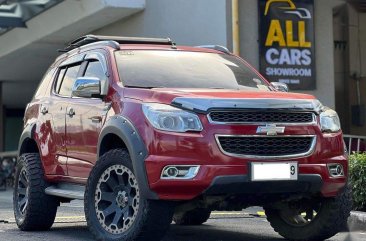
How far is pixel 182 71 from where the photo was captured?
7309 mm

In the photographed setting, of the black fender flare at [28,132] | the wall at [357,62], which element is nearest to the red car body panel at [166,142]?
the black fender flare at [28,132]

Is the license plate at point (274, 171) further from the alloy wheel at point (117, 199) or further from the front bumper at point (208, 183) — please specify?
the alloy wheel at point (117, 199)

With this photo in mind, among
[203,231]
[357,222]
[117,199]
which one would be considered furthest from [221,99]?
[357,222]

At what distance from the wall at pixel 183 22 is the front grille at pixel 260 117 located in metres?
8.30

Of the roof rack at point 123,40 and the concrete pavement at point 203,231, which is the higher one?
the roof rack at point 123,40

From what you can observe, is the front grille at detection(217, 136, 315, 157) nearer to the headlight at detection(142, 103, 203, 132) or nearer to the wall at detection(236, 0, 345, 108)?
the headlight at detection(142, 103, 203, 132)

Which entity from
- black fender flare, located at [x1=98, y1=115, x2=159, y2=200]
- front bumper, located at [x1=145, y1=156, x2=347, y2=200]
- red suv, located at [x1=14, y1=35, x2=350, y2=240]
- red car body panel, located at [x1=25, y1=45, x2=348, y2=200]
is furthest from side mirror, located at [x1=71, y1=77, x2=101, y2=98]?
front bumper, located at [x1=145, y1=156, x2=347, y2=200]

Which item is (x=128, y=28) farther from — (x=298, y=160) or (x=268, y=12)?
(x=298, y=160)

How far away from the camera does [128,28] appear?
1764 cm

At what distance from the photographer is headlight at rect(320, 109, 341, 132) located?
661 cm

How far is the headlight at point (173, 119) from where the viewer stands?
6.08 m

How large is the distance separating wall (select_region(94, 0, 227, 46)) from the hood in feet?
26.8

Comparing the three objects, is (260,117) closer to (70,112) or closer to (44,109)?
(70,112)

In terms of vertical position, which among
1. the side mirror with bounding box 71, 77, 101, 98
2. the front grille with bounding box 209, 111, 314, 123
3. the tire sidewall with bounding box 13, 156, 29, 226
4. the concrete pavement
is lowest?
the concrete pavement
